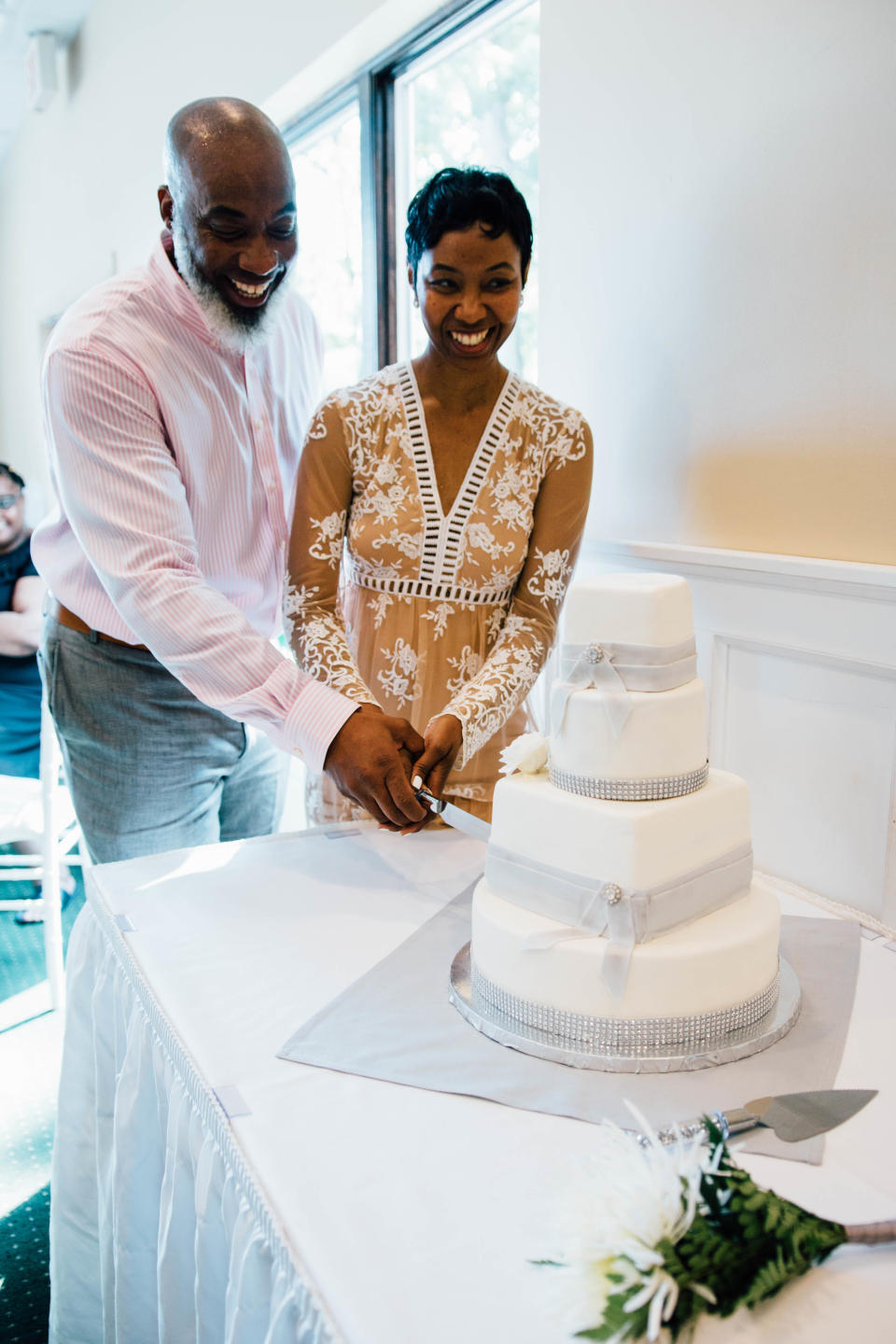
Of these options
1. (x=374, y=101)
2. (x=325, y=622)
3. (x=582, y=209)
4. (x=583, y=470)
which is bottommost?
(x=325, y=622)

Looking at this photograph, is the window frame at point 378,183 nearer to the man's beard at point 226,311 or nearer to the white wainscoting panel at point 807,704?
the man's beard at point 226,311

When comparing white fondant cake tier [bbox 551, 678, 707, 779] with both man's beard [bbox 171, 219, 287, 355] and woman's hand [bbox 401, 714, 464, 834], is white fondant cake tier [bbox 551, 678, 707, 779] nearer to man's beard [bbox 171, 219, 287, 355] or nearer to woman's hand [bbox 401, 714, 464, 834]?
woman's hand [bbox 401, 714, 464, 834]

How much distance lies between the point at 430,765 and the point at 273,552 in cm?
63

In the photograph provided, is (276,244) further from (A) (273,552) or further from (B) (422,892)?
(B) (422,892)

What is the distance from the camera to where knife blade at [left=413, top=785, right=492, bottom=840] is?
117 cm

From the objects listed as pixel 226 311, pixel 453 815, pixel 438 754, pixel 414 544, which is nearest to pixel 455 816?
pixel 453 815

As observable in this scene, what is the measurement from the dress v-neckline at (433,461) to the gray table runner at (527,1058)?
0.63 metres

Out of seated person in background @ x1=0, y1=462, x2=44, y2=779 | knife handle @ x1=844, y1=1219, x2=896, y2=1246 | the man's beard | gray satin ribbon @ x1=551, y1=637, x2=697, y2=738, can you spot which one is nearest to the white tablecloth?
knife handle @ x1=844, y1=1219, x2=896, y2=1246

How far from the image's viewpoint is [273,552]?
177 cm

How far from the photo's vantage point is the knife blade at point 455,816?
1170 millimetres

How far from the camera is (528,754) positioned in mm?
982

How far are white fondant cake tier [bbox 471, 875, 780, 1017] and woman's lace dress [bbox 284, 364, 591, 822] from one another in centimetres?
52

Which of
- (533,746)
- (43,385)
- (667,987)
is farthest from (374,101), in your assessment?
(667,987)

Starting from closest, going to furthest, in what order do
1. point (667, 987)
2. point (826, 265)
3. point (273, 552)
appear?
point (667, 987) < point (826, 265) < point (273, 552)
